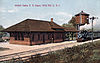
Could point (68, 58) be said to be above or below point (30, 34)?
below

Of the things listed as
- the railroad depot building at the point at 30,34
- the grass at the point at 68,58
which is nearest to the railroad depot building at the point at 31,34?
the railroad depot building at the point at 30,34

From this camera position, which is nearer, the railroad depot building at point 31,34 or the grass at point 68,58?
the grass at point 68,58

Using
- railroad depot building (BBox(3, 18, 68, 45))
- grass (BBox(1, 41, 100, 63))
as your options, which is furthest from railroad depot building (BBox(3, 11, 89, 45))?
grass (BBox(1, 41, 100, 63))

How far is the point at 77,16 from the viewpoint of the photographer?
1738 inches

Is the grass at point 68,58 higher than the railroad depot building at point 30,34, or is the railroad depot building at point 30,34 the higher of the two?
the railroad depot building at point 30,34

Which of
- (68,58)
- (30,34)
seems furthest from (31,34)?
(68,58)

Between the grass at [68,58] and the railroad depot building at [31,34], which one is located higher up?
the railroad depot building at [31,34]

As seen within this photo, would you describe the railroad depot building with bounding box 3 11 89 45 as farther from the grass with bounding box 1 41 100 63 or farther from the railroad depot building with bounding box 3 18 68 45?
the grass with bounding box 1 41 100 63

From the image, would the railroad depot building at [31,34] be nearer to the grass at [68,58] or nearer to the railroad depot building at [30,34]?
the railroad depot building at [30,34]

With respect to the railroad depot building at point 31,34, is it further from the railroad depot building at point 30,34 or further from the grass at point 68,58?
the grass at point 68,58

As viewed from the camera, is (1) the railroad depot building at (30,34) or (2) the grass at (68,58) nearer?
(2) the grass at (68,58)

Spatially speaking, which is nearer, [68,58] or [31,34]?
[68,58]

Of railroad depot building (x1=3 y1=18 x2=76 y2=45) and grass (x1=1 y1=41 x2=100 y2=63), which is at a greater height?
railroad depot building (x1=3 y1=18 x2=76 y2=45)

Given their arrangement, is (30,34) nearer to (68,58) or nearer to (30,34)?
(30,34)
